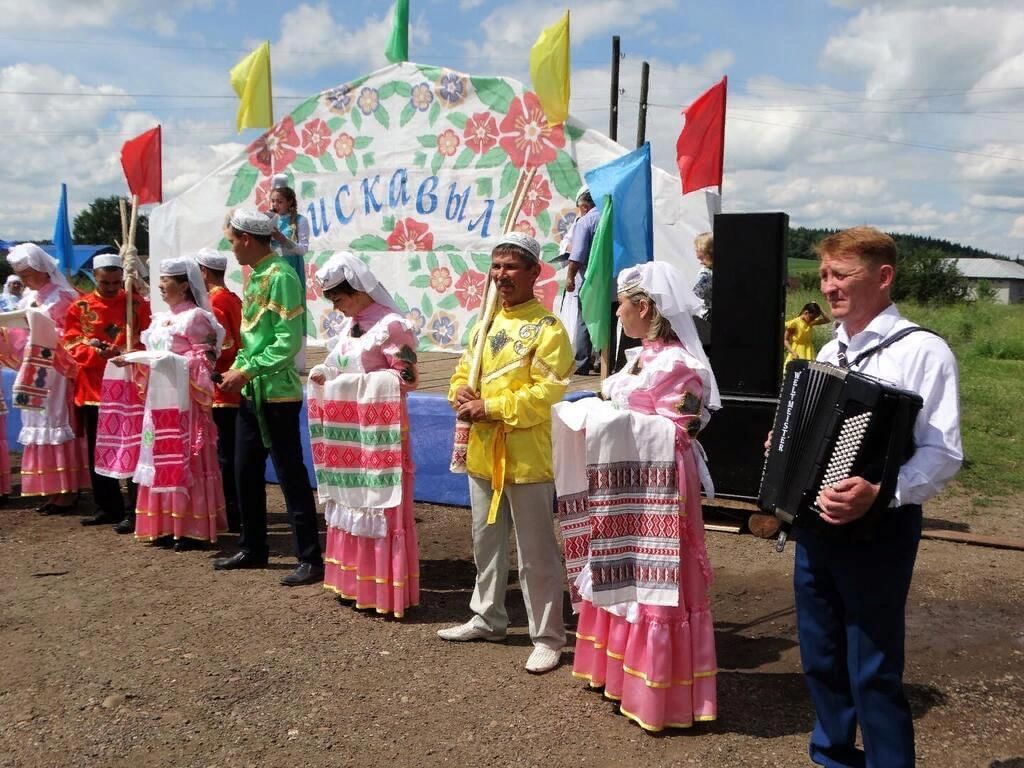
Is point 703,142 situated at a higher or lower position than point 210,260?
higher

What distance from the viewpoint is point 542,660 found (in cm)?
398

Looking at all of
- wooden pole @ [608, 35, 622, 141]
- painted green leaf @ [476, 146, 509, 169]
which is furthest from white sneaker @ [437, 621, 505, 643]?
wooden pole @ [608, 35, 622, 141]

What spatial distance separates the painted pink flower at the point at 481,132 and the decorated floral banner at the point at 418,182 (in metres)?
0.01

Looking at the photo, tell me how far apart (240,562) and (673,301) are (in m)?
3.37

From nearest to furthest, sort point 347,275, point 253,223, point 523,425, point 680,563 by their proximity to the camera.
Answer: point 680,563, point 523,425, point 347,275, point 253,223

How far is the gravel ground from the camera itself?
330 centimetres

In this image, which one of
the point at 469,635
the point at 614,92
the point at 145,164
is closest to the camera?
the point at 469,635

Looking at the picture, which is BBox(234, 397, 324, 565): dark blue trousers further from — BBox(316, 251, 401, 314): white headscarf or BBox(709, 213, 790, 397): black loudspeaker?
BBox(709, 213, 790, 397): black loudspeaker

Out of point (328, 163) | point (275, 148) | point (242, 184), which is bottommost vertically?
point (242, 184)

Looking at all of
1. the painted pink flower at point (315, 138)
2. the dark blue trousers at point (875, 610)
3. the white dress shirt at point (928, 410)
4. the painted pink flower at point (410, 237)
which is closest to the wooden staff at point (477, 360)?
the dark blue trousers at point (875, 610)

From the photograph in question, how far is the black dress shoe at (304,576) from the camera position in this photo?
514 cm

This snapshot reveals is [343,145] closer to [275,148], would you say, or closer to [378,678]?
[275,148]

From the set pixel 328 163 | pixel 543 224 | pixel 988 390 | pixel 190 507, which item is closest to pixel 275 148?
pixel 328 163

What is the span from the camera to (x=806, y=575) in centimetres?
285
